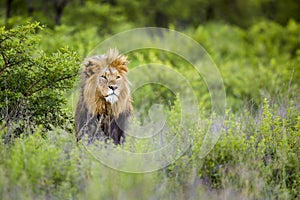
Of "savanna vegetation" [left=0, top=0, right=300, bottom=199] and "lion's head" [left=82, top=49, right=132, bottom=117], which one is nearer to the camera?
"savanna vegetation" [left=0, top=0, right=300, bottom=199]

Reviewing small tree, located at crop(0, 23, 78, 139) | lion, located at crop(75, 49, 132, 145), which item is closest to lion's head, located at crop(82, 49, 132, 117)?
lion, located at crop(75, 49, 132, 145)

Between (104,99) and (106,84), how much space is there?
0.58ft

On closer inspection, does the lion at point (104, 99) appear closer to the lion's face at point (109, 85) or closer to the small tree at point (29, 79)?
the lion's face at point (109, 85)

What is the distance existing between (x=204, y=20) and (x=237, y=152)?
813 inches

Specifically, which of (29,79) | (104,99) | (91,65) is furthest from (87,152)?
(29,79)

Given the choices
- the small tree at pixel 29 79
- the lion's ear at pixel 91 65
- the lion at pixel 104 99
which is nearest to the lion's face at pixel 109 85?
the lion at pixel 104 99

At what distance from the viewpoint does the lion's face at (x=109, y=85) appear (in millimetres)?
7012

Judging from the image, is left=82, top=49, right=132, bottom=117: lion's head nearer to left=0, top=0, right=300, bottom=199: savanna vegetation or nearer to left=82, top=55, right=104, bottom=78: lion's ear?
left=82, top=55, right=104, bottom=78: lion's ear

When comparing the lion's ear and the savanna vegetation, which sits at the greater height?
the lion's ear

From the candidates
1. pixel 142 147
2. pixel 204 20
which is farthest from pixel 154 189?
pixel 204 20

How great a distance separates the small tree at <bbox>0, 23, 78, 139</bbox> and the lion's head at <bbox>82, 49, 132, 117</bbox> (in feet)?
1.01

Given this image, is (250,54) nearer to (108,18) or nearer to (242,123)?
(108,18)

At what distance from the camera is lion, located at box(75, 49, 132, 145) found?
702 centimetres

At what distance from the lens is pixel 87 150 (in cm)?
639
